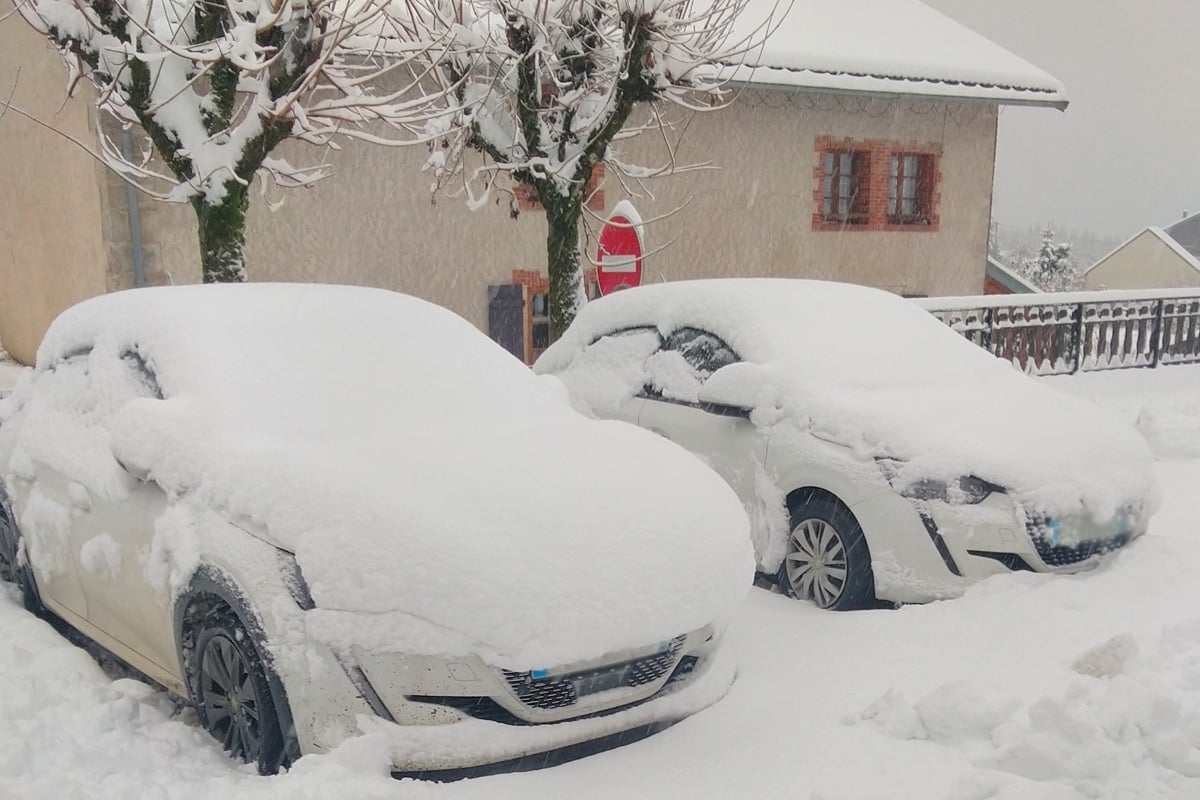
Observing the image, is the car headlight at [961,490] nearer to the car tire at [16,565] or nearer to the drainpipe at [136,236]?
the car tire at [16,565]

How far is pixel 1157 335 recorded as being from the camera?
12.6 metres

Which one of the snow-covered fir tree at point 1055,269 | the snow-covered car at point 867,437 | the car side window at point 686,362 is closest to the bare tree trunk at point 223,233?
the snow-covered car at point 867,437

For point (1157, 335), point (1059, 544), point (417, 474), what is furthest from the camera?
point (1157, 335)

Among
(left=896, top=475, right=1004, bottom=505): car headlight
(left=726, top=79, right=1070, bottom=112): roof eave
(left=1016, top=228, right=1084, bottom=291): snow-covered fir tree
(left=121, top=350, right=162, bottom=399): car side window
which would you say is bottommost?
(left=1016, top=228, right=1084, bottom=291): snow-covered fir tree

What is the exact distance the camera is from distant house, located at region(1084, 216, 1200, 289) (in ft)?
155

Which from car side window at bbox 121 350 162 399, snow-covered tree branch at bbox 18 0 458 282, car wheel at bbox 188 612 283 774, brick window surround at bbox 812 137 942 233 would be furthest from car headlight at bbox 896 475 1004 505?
brick window surround at bbox 812 137 942 233

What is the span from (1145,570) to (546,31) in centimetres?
594

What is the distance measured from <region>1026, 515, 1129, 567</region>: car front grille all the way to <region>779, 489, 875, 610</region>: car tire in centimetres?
73

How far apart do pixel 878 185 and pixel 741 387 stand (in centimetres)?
1187

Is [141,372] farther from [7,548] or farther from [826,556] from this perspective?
[826,556]

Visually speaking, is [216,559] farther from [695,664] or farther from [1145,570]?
[1145,570]

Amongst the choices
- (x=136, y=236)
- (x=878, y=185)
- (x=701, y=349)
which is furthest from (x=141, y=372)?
(x=878, y=185)

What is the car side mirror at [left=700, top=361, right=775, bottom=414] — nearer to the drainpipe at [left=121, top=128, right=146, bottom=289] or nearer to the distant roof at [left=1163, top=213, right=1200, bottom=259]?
the drainpipe at [left=121, top=128, right=146, bottom=289]

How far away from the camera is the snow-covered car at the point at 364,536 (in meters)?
2.92
